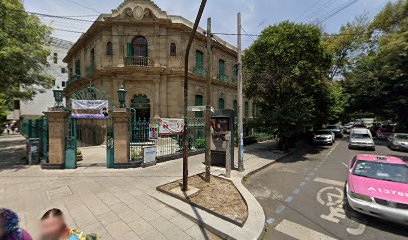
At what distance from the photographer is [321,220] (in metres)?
4.62

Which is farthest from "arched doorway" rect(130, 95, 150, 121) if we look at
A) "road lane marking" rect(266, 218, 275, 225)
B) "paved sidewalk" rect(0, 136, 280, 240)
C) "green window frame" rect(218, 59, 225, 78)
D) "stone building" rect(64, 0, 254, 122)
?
"road lane marking" rect(266, 218, 275, 225)

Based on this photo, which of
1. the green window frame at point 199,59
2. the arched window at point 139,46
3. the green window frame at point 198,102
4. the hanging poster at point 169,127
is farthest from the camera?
the green window frame at point 199,59

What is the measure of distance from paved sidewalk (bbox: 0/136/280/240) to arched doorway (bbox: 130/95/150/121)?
8275 mm

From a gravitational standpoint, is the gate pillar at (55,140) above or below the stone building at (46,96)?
below

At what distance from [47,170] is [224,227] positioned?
27.5 ft

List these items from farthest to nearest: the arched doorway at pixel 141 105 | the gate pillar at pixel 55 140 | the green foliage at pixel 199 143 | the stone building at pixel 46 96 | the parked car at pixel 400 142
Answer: the stone building at pixel 46 96 < the arched doorway at pixel 141 105 < the parked car at pixel 400 142 < the green foliage at pixel 199 143 < the gate pillar at pixel 55 140

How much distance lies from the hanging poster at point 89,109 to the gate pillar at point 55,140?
554 mm

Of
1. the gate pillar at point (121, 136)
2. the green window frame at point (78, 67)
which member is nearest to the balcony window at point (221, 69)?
the gate pillar at point (121, 136)

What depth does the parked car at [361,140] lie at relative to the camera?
14.5m

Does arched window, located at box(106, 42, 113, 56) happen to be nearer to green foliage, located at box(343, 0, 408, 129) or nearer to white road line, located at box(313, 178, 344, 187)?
white road line, located at box(313, 178, 344, 187)

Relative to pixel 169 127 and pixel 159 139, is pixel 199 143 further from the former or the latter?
pixel 159 139

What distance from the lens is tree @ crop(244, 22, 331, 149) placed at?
40.3ft

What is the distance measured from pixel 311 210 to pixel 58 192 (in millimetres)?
7841

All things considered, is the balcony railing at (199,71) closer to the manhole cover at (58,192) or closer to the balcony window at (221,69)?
the balcony window at (221,69)
